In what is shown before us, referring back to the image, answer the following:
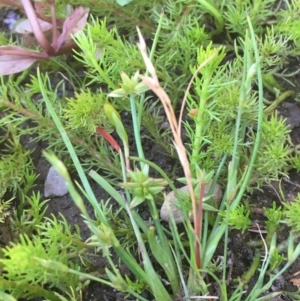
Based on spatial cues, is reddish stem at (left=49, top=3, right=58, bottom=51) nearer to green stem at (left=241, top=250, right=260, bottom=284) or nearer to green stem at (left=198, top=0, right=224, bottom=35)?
green stem at (left=198, top=0, right=224, bottom=35)

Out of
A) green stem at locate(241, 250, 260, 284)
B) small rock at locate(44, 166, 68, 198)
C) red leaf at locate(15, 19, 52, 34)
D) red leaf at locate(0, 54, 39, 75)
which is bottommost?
green stem at locate(241, 250, 260, 284)

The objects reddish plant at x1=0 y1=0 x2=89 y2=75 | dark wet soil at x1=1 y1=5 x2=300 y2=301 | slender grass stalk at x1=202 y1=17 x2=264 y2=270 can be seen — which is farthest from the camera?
reddish plant at x1=0 y1=0 x2=89 y2=75

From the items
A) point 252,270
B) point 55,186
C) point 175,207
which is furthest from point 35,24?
point 252,270

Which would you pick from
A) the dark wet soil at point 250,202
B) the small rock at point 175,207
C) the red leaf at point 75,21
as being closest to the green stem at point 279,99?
the dark wet soil at point 250,202

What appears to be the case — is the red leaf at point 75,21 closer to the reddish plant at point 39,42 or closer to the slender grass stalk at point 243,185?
the reddish plant at point 39,42

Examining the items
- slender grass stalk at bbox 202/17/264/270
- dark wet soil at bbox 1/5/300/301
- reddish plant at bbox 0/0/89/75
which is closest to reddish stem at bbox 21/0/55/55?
reddish plant at bbox 0/0/89/75

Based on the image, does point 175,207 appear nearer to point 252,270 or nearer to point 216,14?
point 252,270
